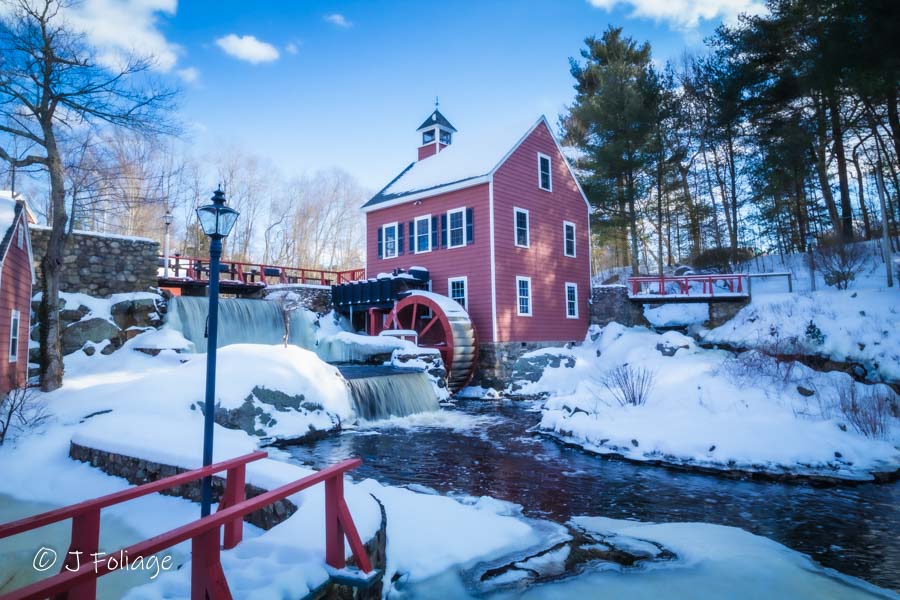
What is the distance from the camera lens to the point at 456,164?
1944 cm

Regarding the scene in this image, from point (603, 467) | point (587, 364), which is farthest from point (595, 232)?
point (603, 467)

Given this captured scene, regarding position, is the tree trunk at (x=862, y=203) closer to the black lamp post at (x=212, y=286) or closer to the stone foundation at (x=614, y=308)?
the stone foundation at (x=614, y=308)

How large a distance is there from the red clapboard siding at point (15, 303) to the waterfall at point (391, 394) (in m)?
6.61

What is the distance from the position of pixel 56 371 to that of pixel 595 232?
24.1 metres

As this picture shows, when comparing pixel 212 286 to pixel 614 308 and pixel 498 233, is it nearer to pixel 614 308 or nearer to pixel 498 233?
pixel 498 233

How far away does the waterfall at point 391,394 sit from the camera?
470 inches

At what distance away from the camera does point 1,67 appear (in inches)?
400

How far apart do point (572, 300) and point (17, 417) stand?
1723cm

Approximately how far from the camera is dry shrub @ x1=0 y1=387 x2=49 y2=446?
764cm

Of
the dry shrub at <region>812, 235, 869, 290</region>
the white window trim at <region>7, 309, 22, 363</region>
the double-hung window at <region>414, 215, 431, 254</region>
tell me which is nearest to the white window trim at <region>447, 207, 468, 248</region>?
the double-hung window at <region>414, 215, 431, 254</region>

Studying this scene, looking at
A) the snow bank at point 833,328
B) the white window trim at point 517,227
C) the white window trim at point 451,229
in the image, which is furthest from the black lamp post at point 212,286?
the white window trim at point 517,227

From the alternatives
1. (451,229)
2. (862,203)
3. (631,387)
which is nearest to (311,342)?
(451,229)

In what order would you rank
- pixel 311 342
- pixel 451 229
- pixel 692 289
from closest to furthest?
pixel 451 229
pixel 311 342
pixel 692 289

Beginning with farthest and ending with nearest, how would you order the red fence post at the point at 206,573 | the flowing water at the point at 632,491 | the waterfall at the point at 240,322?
the waterfall at the point at 240,322 → the flowing water at the point at 632,491 → the red fence post at the point at 206,573
